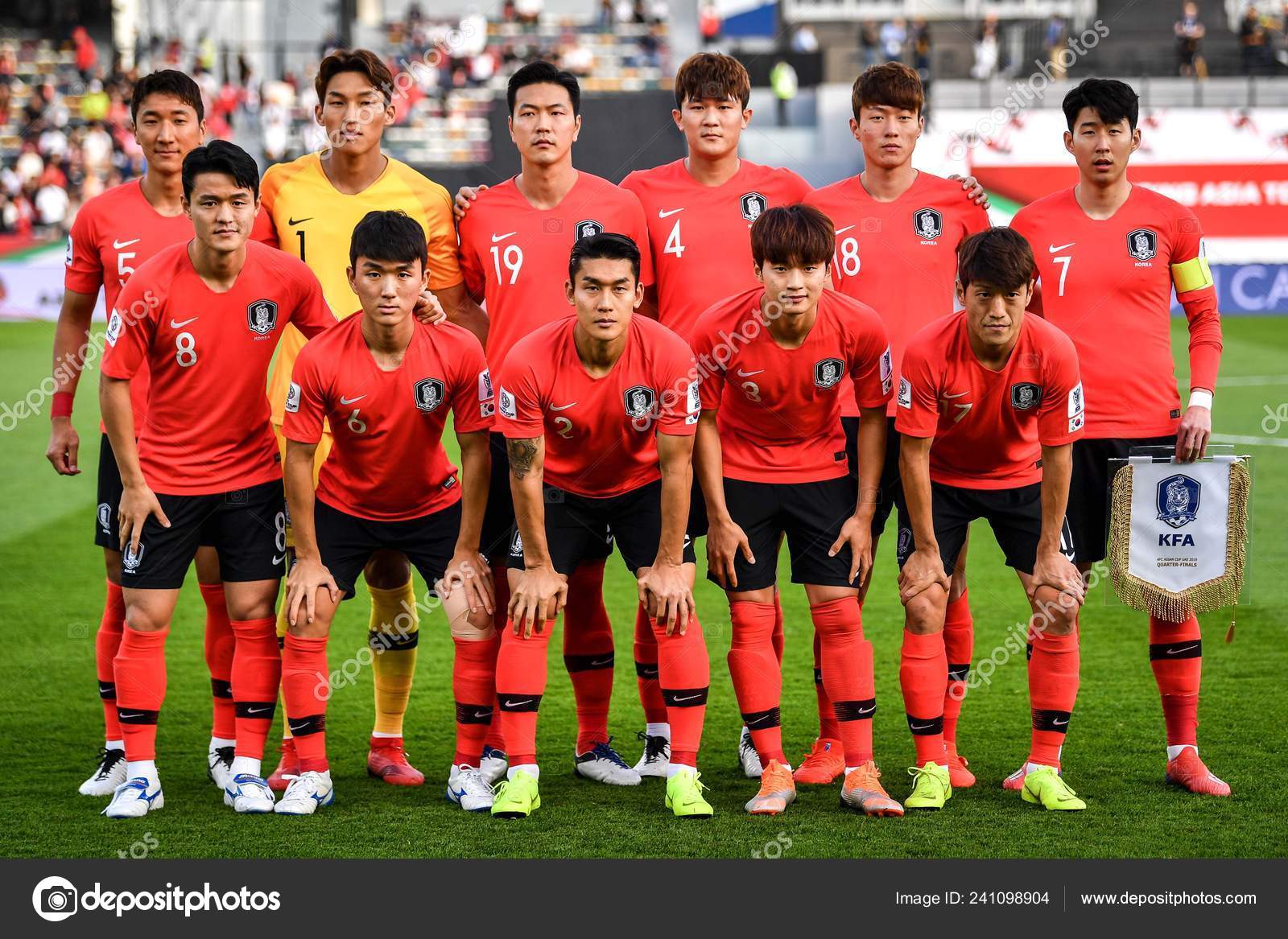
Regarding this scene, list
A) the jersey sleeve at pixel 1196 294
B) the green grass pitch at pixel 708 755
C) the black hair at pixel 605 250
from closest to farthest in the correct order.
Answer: the green grass pitch at pixel 708 755 → the black hair at pixel 605 250 → the jersey sleeve at pixel 1196 294

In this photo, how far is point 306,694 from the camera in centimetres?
472

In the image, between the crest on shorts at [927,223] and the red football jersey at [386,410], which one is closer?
the red football jersey at [386,410]

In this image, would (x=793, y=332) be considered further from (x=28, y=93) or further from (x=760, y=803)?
(x=28, y=93)

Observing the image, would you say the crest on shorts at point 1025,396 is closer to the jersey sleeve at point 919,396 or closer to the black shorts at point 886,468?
the jersey sleeve at point 919,396

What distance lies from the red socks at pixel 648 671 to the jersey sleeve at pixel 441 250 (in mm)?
1352

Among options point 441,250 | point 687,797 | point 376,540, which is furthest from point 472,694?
point 441,250

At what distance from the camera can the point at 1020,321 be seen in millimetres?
4562

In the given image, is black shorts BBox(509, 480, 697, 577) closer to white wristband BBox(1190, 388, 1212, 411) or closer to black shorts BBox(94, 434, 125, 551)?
black shorts BBox(94, 434, 125, 551)

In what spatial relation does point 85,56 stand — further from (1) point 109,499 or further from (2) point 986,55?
(1) point 109,499

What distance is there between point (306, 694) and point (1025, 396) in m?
2.46

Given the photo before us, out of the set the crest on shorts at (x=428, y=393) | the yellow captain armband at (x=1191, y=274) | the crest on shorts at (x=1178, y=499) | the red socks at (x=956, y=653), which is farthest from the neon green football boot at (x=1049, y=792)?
the crest on shorts at (x=428, y=393)

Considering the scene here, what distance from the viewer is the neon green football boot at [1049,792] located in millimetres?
4574

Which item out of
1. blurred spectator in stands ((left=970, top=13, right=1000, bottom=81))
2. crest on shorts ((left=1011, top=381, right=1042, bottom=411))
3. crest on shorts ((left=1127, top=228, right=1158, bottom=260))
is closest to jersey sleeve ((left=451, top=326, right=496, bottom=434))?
crest on shorts ((left=1011, top=381, right=1042, bottom=411))

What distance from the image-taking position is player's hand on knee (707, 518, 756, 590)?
15.2 feet
